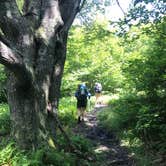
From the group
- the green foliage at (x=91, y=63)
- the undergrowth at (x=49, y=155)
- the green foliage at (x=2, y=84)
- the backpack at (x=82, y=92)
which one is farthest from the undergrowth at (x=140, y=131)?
the green foliage at (x=91, y=63)

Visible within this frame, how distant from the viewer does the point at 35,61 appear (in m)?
8.55

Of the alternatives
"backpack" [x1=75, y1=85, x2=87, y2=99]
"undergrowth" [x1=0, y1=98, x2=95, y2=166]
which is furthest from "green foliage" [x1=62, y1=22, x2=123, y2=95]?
"undergrowth" [x1=0, y1=98, x2=95, y2=166]

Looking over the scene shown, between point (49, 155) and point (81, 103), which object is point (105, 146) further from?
point (81, 103)

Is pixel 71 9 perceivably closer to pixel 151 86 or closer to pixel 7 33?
pixel 7 33

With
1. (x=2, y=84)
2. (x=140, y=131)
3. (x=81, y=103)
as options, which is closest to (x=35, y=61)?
(x=140, y=131)

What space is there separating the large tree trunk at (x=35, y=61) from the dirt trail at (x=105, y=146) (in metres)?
1.74

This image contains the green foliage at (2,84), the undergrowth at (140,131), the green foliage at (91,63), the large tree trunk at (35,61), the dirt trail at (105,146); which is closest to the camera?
the large tree trunk at (35,61)

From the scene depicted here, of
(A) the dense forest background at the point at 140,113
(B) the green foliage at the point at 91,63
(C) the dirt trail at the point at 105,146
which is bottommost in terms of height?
(C) the dirt trail at the point at 105,146

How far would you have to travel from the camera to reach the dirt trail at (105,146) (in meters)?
9.31

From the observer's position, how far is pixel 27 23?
8219 mm

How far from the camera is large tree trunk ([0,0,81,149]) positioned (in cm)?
772

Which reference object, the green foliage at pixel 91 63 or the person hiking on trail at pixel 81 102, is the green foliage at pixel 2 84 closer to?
the green foliage at pixel 91 63

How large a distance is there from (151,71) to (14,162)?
15.5 ft

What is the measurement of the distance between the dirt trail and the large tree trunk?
68.6 inches
